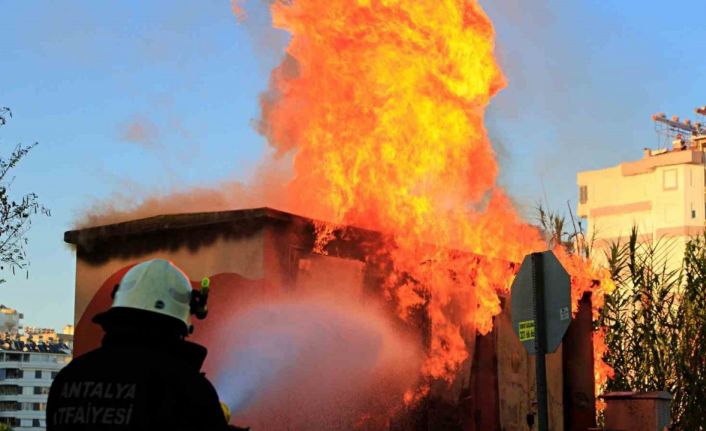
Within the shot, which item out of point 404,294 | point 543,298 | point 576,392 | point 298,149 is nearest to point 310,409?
point 404,294

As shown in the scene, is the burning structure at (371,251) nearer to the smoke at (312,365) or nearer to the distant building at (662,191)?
the smoke at (312,365)

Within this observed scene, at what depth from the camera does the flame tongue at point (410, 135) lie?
1045 centimetres

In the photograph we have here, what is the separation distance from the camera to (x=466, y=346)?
10.4 meters

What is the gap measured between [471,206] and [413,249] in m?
2.22

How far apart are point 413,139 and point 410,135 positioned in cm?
6

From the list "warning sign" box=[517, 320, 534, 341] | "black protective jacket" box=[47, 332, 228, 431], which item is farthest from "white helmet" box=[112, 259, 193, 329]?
"warning sign" box=[517, 320, 534, 341]

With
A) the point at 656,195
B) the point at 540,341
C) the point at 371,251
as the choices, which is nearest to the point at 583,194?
the point at 656,195

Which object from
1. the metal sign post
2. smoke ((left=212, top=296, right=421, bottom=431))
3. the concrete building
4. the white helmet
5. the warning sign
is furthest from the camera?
the concrete building

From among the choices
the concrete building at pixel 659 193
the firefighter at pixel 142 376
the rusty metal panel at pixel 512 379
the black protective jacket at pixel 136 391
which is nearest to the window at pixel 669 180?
the concrete building at pixel 659 193

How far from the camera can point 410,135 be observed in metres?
11.3

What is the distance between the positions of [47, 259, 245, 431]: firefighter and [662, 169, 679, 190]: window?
8688cm

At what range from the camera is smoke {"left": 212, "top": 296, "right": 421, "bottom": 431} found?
28.1 ft

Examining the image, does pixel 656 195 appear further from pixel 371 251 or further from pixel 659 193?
pixel 371 251

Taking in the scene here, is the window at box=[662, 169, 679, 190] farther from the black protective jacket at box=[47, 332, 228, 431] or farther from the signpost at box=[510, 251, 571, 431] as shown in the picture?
the black protective jacket at box=[47, 332, 228, 431]
